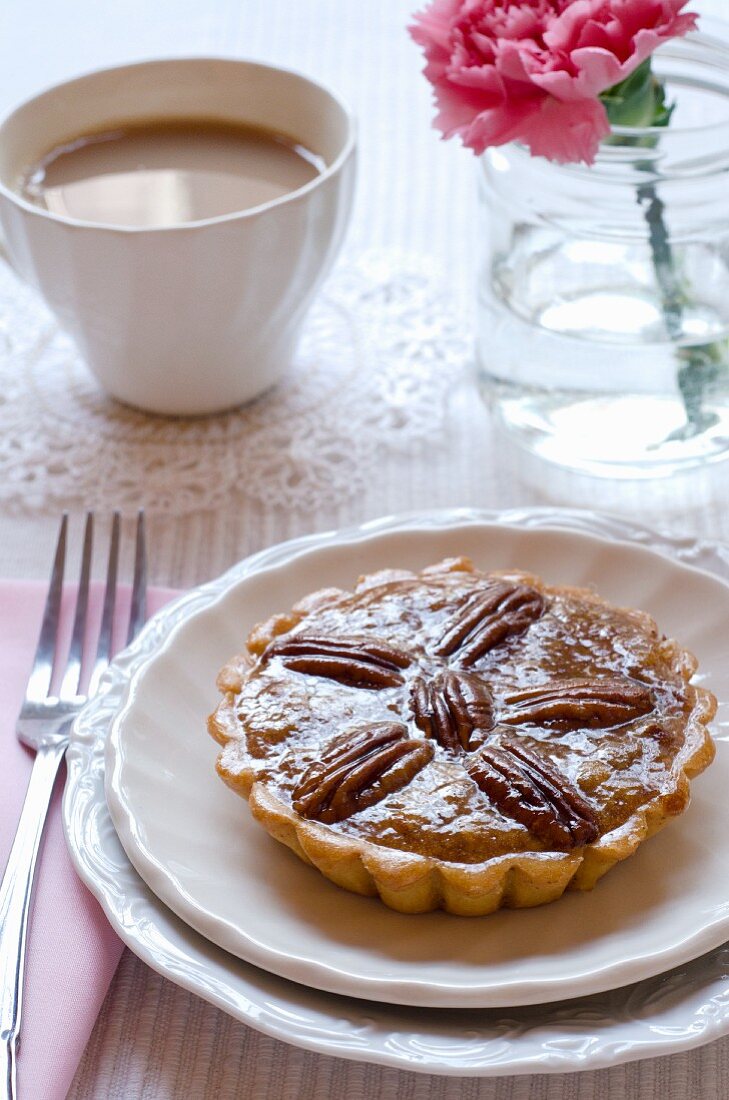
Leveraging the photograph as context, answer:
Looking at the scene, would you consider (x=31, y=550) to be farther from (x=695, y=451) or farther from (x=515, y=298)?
(x=695, y=451)

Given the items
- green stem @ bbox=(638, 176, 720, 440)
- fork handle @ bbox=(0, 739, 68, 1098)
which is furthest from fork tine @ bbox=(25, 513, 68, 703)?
green stem @ bbox=(638, 176, 720, 440)

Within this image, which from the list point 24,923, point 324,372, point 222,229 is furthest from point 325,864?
point 324,372

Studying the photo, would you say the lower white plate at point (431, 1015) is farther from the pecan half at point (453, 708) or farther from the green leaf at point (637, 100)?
the green leaf at point (637, 100)

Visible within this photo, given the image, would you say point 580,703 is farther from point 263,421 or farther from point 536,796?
point 263,421

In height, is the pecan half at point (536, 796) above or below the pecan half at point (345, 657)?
above

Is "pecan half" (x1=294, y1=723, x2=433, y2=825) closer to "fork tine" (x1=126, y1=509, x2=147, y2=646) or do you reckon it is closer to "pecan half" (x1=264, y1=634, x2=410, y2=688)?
"pecan half" (x1=264, y1=634, x2=410, y2=688)

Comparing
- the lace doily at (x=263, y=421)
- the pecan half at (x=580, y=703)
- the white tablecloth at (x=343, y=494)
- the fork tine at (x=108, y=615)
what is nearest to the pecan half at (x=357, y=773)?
the pecan half at (x=580, y=703)
